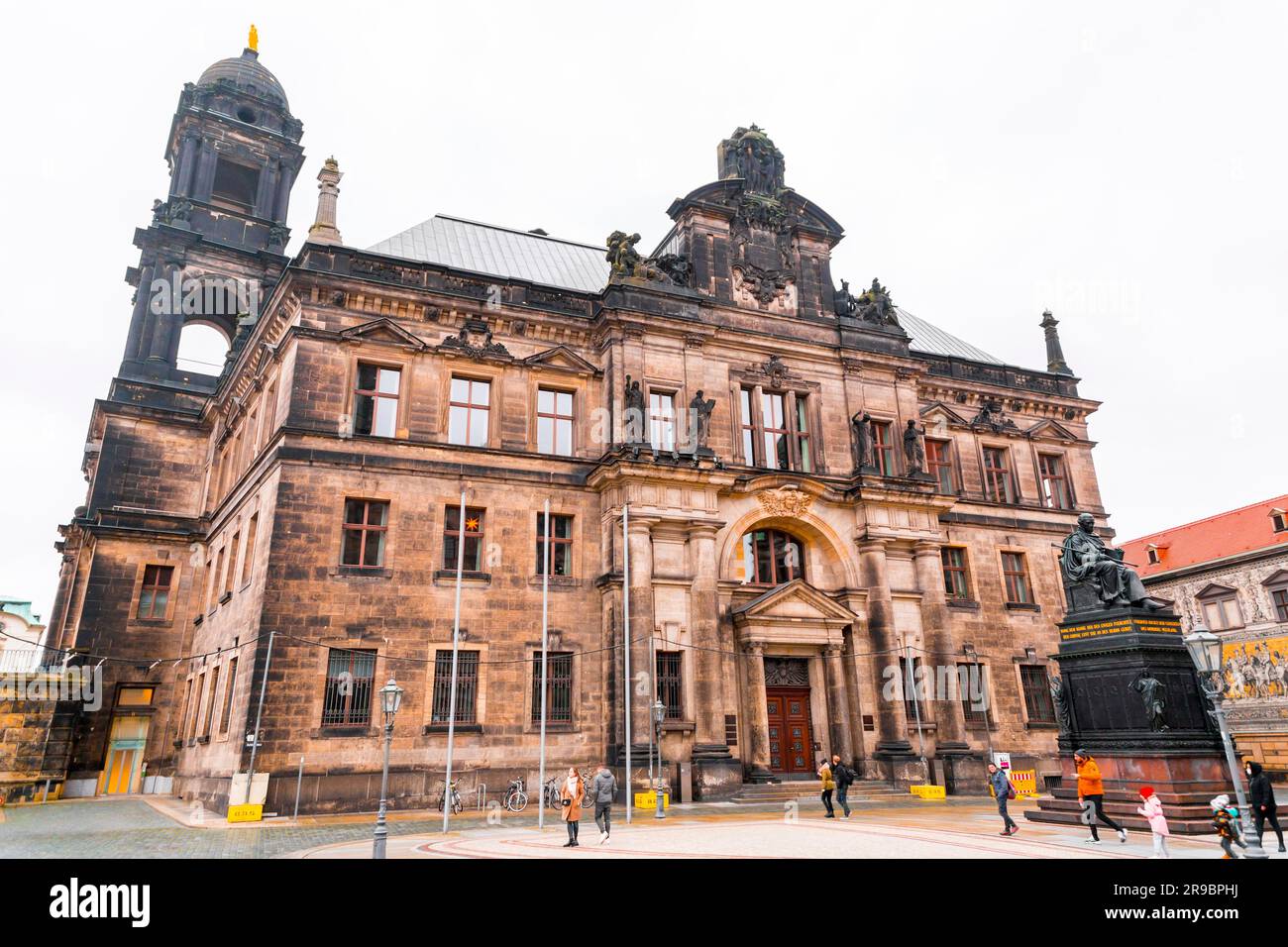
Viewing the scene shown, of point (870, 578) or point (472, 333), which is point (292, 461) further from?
point (870, 578)

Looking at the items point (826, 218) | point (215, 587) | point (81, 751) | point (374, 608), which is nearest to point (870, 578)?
point (826, 218)

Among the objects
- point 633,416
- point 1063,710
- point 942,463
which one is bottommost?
point 1063,710

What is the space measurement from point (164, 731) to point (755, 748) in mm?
25352

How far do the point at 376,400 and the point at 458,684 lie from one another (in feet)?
32.0

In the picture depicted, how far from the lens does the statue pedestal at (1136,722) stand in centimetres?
1598

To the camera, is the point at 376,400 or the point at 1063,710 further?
the point at 376,400

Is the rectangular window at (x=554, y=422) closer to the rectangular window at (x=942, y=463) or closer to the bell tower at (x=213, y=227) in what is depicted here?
the rectangular window at (x=942, y=463)

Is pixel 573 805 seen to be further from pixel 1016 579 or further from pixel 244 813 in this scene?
pixel 1016 579

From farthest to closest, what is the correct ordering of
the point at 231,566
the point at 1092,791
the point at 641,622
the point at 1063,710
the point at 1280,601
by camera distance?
the point at 1280,601 < the point at 231,566 < the point at 641,622 < the point at 1063,710 < the point at 1092,791

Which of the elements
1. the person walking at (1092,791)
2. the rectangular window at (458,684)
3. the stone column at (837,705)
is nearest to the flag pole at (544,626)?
the rectangular window at (458,684)

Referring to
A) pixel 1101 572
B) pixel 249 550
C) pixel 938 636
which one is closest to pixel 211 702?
pixel 249 550

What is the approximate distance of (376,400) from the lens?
27.3 m

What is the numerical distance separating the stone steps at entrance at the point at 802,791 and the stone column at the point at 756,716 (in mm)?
644

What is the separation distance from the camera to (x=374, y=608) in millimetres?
25047
